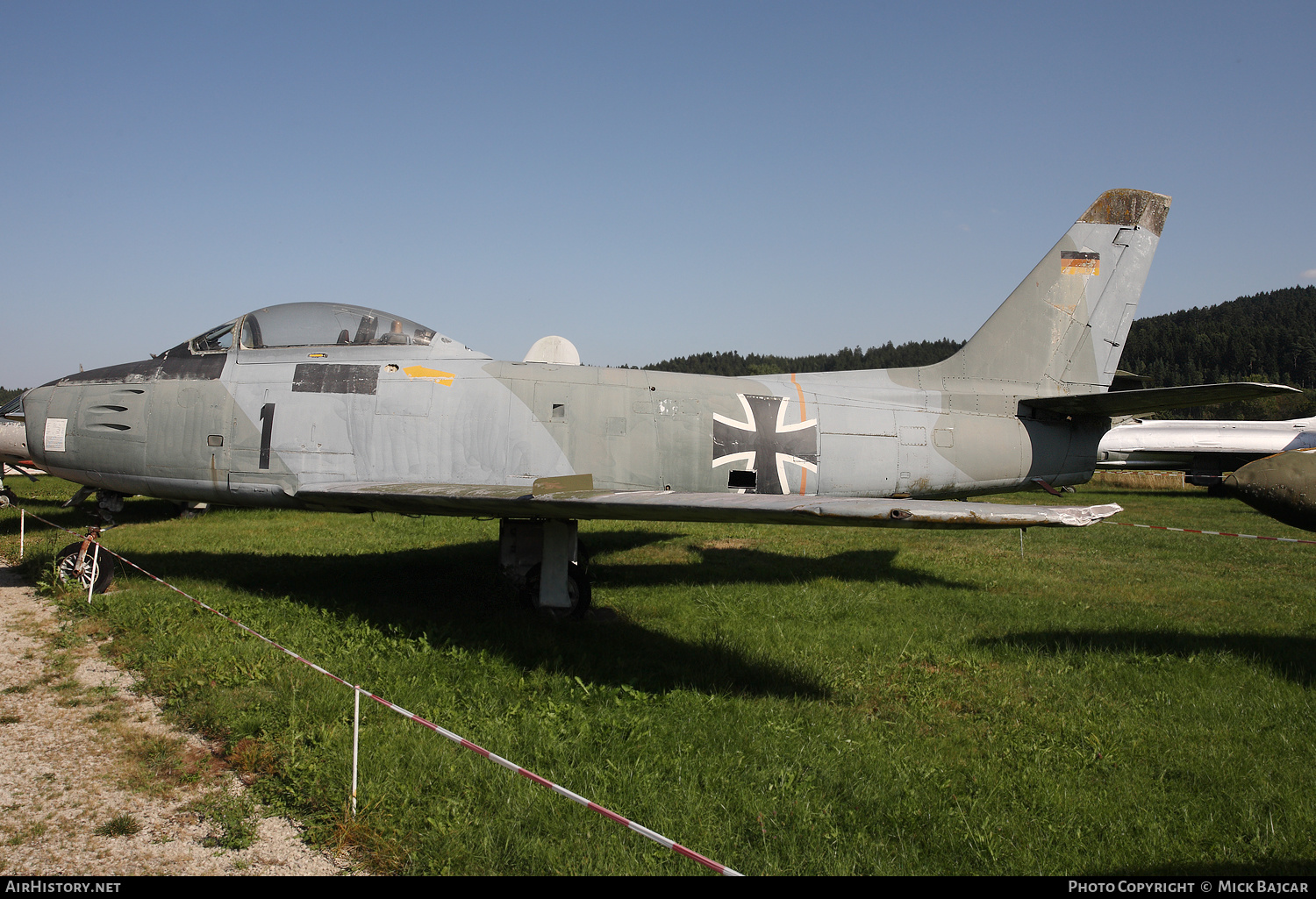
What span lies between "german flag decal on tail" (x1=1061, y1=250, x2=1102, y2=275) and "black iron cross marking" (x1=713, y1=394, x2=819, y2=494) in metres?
4.48

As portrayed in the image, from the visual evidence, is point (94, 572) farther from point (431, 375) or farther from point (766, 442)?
point (766, 442)

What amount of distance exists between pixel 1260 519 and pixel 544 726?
756 inches

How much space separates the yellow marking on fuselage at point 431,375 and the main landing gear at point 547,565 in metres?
1.73

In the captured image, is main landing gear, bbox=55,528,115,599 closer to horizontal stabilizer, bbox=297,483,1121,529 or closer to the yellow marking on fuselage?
horizontal stabilizer, bbox=297,483,1121,529

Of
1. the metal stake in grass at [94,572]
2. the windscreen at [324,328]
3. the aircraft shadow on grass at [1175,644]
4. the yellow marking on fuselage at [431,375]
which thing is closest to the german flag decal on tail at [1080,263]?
the aircraft shadow on grass at [1175,644]

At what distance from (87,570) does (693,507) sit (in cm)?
733

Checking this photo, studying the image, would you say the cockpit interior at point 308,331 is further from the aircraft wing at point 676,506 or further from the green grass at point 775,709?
the green grass at point 775,709

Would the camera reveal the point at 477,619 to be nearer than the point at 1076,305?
Yes

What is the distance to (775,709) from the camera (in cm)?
524

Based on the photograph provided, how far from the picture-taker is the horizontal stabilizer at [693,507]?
4367mm

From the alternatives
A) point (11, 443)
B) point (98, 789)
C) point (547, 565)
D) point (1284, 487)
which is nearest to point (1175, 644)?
point (1284, 487)

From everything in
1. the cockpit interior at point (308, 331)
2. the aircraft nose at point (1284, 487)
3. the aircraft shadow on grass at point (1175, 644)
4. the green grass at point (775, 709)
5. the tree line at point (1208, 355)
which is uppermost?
the tree line at point (1208, 355)

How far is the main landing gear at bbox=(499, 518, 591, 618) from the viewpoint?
7.48 meters

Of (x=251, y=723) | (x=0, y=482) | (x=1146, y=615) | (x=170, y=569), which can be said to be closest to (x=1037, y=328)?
(x=1146, y=615)
